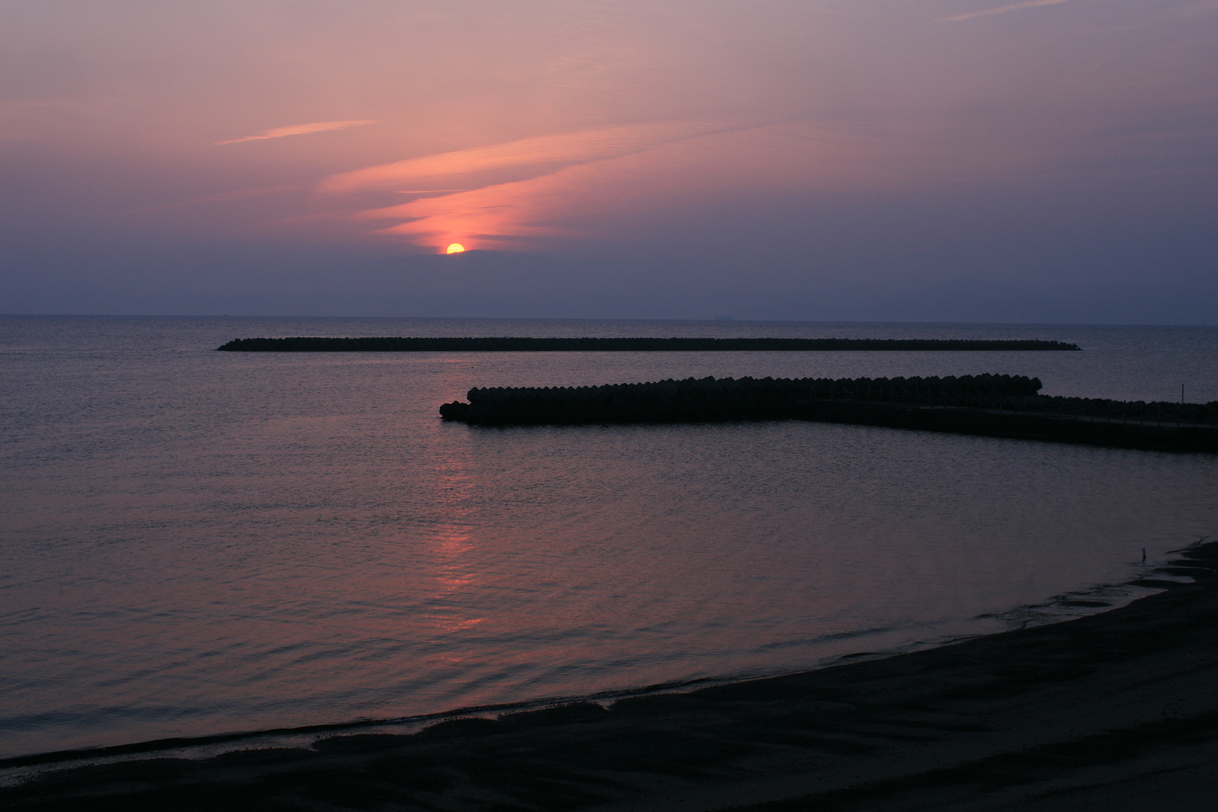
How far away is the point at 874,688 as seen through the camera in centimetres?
859

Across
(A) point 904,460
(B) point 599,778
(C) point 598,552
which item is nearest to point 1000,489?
(A) point 904,460

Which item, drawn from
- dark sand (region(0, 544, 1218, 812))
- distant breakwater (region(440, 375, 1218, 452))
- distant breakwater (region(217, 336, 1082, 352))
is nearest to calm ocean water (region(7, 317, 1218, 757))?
dark sand (region(0, 544, 1218, 812))

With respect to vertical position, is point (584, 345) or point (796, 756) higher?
point (584, 345)

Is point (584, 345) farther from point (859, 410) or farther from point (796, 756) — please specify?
point (796, 756)

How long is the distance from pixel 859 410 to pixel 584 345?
263ft

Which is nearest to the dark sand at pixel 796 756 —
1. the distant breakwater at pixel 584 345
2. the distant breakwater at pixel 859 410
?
the distant breakwater at pixel 859 410

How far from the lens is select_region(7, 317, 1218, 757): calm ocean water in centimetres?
954

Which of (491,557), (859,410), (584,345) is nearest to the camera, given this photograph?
(491,557)

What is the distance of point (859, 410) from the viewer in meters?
39.7

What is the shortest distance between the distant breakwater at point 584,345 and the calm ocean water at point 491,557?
78806 millimetres

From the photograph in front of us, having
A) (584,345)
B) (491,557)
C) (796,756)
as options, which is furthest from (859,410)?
(584,345)

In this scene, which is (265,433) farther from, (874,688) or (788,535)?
(874,688)

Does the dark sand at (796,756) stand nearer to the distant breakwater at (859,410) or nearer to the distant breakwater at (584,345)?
the distant breakwater at (859,410)

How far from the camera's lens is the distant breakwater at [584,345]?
109938 millimetres
